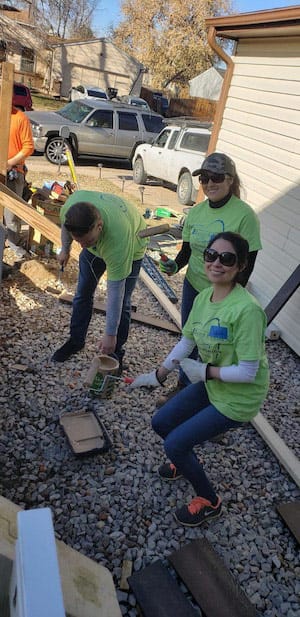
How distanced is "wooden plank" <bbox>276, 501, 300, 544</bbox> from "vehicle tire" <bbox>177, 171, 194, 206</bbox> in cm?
994

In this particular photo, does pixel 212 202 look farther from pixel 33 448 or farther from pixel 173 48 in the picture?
pixel 173 48

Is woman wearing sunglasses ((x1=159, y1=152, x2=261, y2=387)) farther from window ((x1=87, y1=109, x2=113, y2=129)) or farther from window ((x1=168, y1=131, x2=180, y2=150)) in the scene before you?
window ((x1=87, y1=109, x2=113, y2=129))

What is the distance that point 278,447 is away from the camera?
3766 millimetres

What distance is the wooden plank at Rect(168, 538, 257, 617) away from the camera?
2.48m

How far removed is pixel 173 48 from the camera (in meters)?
39.0

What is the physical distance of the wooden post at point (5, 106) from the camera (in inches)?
202

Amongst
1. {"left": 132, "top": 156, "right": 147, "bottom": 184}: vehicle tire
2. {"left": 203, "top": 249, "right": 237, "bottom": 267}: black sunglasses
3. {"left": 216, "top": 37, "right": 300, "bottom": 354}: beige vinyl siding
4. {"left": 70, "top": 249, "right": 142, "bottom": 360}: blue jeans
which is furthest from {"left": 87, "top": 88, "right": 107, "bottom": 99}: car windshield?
{"left": 203, "top": 249, "right": 237, "bottom": 267}: black sunglasses

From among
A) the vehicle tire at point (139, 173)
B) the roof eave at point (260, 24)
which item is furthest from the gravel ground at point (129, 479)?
the vehicle tire at point (139, 173)

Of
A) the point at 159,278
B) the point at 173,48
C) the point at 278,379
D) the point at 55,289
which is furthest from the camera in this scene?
the point at 173,48

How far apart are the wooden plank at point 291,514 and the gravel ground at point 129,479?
0.16 feet

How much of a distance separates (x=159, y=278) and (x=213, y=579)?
4.84 m

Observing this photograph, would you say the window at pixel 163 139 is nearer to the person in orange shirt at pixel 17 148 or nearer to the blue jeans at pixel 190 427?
the person in orange shirt at pixel 17 148

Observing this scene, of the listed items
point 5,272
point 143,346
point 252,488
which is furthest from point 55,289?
point 252,488

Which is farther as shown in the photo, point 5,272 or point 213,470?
point 5,272
